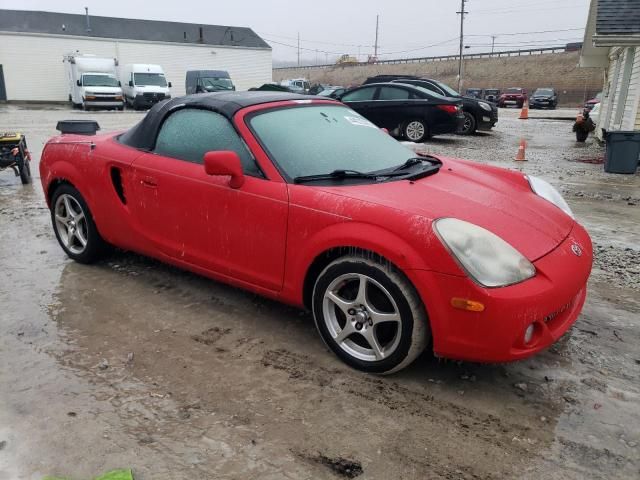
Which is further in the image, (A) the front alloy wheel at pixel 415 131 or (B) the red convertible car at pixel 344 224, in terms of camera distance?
(A) the front alloy wheel at pixel 415 131

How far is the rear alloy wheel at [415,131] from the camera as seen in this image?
14.1 m

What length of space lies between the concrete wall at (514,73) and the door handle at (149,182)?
171ft

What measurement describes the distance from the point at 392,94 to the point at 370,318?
12250mm

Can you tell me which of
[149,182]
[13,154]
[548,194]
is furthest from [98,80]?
[548,194]

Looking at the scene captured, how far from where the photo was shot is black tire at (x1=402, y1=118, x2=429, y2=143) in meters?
14.1

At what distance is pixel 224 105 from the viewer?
362cm

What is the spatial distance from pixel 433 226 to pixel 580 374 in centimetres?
125

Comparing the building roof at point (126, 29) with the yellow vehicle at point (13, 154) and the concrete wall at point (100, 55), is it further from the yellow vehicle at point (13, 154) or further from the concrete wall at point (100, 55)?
the yellow vehicle at point (13, 154)

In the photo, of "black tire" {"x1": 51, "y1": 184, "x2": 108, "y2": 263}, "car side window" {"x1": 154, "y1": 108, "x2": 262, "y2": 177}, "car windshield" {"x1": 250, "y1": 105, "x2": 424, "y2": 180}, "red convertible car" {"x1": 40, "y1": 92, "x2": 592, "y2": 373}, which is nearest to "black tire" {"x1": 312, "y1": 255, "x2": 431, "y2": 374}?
"red convertible car" {"x1": 40, "y1": 92, "x2": 592, "y2": 373}

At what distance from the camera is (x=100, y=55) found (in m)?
38.8

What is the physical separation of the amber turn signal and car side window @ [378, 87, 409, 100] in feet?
40.4

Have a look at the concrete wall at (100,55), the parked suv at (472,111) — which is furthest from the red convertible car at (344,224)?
the concrete wall at (100,55)

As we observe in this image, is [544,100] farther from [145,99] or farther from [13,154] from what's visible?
[13,154]

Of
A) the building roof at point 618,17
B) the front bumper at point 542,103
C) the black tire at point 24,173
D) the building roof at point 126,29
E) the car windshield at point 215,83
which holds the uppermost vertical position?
the building roof at point 126,29
